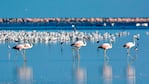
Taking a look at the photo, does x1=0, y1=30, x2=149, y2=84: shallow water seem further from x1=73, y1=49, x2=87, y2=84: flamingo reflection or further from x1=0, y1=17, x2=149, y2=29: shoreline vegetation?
x1=0, y1=17, x2=149, y2=29: shoreline vegetation

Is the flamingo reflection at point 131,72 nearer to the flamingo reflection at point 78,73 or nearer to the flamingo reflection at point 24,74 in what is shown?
the flamingo reflection at point 78,73

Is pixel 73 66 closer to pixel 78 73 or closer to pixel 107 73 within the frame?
pixel 78 73

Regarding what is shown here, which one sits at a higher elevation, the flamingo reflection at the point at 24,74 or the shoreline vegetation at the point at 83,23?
the shoreline vegetation at the point at 83,23

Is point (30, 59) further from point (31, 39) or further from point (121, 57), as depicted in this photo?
point (31, 39)

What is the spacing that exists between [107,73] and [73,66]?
68.4 inches

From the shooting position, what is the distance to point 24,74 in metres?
20.1

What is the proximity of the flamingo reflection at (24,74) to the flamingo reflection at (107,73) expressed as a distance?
1.69m

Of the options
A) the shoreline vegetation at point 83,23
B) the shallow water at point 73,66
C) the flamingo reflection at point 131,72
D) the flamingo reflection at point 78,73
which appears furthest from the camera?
the shoreline vegetation at point 83,23

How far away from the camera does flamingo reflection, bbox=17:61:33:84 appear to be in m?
18.8

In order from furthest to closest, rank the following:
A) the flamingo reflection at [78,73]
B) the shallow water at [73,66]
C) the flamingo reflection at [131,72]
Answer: the shallow water at [73,66] → the flamingo reflection at [78,73] → the flamingo reflection at [131,72]

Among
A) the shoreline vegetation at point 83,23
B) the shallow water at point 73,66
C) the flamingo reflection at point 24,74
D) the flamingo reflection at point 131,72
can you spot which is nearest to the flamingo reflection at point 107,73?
the shallow water at point 73,66

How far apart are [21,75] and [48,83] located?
1638 mm

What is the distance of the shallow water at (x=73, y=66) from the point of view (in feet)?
62.4

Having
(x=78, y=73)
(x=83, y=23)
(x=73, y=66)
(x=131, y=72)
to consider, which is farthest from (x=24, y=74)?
(x=83, y=23)
